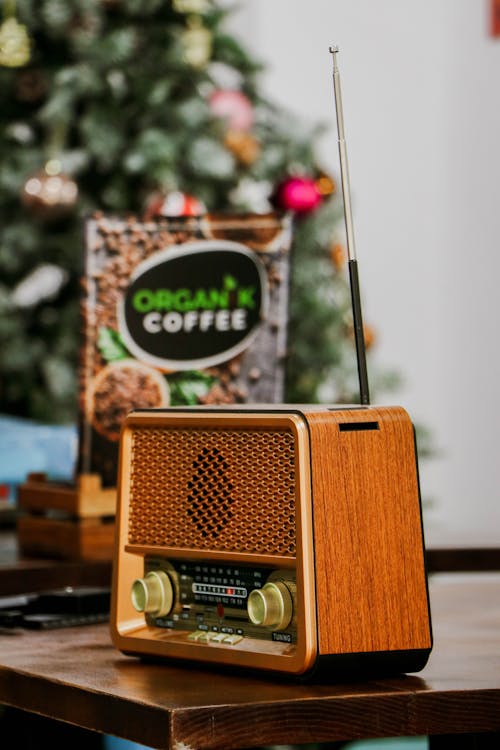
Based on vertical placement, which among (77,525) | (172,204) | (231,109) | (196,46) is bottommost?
(77,525)

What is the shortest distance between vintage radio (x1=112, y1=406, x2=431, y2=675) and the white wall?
3552 millimetres

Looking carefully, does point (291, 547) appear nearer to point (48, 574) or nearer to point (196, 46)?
point (48, 574)

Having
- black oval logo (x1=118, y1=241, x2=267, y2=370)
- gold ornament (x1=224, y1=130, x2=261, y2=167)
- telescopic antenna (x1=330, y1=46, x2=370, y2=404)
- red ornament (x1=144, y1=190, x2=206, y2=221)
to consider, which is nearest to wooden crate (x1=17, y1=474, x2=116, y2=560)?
black oval logo (x1=118, y1=241, x2=267, y2=370)

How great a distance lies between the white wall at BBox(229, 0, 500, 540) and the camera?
14.8 ft

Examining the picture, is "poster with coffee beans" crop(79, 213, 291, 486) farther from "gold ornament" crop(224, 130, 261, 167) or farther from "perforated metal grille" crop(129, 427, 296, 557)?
"gold ornament" crop(224, 130, 261, 167)

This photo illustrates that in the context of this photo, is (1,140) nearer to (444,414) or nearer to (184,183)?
(184,183)

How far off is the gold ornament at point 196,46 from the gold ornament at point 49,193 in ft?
1.57

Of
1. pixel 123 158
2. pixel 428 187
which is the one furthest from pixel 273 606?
pixel 428 187

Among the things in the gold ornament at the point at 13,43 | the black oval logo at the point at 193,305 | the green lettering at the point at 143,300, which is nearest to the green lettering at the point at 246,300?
the black oval logo at the point at 193,305

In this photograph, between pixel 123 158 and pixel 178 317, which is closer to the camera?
pixel 178 317

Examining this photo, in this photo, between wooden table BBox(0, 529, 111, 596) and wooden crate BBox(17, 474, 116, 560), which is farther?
wooden crate BBox(17, 474, 116, 560)

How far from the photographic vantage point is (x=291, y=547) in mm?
877

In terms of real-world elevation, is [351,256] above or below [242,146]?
below

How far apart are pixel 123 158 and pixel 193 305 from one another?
1772mm
